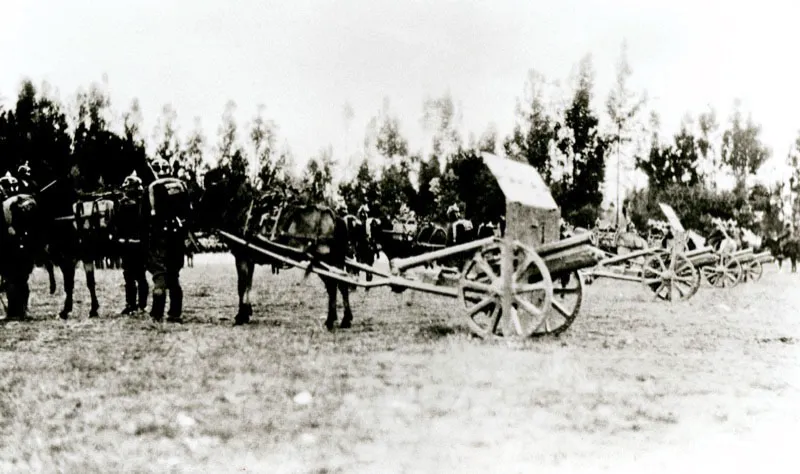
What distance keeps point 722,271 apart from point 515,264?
42.1 feet

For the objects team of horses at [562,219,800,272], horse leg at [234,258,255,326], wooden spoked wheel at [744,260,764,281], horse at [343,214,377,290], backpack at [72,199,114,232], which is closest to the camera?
horse leg at [234,258,255,326]

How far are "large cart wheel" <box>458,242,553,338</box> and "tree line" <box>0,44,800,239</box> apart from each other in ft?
4.47

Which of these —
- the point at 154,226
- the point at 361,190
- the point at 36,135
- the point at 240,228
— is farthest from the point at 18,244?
the point at 361,190

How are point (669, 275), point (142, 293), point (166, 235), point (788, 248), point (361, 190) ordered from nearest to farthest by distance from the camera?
point (166, 235), point (142, 293), point (361, 190), point (669, 275), point (788, 248)

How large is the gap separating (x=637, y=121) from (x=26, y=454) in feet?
29.3

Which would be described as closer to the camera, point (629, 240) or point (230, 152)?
point (230, 152)

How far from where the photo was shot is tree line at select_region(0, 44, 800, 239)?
9.43m

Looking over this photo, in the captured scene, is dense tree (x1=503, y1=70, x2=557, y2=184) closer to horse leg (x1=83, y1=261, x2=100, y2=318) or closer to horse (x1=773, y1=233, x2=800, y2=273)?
horse leg (x1=83, y1=261, x2=100, y2=318)

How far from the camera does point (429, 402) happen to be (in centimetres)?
550

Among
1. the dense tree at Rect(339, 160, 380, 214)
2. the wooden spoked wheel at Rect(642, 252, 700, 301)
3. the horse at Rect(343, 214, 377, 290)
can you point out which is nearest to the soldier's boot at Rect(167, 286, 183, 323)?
the dense tree at Rect(339, 160, 380, 214)

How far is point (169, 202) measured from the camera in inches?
408

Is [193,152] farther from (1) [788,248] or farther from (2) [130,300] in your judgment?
(1) [788,248]

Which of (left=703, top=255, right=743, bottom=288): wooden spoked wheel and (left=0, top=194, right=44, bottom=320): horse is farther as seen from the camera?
(left=703, top=255, right=743, bottom=288): wooden spoked wheel

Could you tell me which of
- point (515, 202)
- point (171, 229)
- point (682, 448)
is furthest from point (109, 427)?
point (171, 229)
